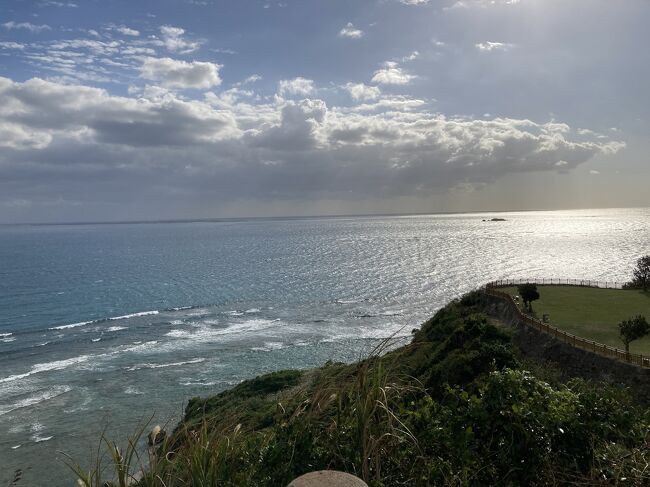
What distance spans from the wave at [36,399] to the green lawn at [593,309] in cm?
→ 4541

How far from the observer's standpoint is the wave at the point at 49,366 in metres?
44.9

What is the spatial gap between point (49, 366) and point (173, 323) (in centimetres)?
1857

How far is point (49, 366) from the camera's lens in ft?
158

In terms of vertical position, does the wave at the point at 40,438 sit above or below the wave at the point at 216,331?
below

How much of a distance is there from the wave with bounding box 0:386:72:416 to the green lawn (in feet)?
149

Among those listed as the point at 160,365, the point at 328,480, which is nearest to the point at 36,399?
the point at 160,365

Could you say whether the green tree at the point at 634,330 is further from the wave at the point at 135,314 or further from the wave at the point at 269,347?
the wave at the point at 135,314

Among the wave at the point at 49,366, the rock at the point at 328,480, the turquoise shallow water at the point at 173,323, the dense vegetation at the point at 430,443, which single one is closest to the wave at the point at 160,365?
the turquoise shallow water at the point at 173,323

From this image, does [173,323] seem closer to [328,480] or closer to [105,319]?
[105,319]

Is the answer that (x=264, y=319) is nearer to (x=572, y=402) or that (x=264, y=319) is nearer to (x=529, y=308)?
(x=529, y=308)

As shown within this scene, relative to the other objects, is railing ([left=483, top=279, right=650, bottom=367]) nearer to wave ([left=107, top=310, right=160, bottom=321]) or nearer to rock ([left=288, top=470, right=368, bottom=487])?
rock ([left=288, top=470, right=368, bottom=487])

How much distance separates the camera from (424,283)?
92.5 m

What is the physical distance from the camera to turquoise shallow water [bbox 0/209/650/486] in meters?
38.2

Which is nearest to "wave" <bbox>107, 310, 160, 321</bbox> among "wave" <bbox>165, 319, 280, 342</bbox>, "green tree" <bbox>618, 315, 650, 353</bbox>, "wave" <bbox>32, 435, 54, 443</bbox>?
"wave" <bbox>165, 319, 280, 342</bbox>
